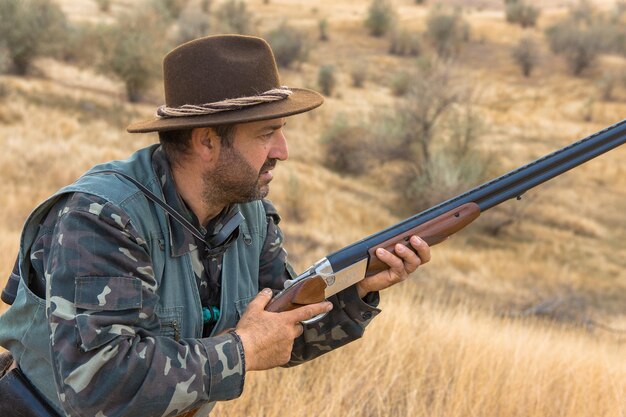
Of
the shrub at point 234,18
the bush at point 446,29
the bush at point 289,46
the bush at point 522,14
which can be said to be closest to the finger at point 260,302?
the bush at point 289,46

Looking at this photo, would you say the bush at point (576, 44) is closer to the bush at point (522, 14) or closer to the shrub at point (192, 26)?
the bush at point (522, 14)

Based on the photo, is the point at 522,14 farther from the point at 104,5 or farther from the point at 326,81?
the point at 104,5

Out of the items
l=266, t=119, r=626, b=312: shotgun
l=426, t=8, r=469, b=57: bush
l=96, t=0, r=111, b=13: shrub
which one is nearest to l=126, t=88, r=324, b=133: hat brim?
l=266, t=119, r=626, b=312: shotgun

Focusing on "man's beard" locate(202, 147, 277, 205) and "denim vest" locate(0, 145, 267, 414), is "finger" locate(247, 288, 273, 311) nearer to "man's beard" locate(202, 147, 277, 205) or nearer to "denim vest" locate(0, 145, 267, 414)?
"denim vest" locate(0, 145, 267, 414)

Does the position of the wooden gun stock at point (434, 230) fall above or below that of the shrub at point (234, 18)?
above

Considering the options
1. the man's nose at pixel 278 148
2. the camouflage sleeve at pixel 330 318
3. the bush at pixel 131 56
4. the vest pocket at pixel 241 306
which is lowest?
the bush at pixel 131 56

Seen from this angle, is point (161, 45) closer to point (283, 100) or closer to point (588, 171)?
point (588, 171)

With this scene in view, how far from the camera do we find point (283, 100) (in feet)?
8.09

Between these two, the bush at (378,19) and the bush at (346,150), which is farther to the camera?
the bush at (378,19)

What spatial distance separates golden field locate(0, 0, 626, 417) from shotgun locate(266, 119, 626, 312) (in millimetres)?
971

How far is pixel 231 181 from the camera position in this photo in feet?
7.86

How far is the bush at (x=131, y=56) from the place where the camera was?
23.8 meters

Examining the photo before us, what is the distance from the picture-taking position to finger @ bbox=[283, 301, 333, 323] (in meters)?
2.33

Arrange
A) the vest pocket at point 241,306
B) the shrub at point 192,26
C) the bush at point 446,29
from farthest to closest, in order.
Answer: the bush at point 446,29
the shrub at point 192,26
the vest pocket at point 241,306
